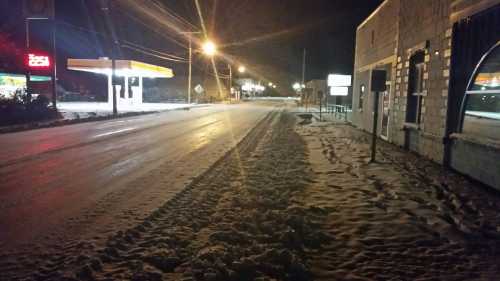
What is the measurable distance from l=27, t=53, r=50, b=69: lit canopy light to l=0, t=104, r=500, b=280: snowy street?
22624 millimetres

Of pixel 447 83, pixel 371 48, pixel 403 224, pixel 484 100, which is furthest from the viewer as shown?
pixel 371 48

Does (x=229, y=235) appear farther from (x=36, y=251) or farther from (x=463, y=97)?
(x=463, y=97)

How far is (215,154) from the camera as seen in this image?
40.9 ft

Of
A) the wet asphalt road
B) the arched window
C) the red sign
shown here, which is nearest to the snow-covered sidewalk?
the arched window

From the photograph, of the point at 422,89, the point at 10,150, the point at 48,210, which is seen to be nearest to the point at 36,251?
the point at 48,210

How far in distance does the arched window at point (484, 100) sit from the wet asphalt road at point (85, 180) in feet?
20.2

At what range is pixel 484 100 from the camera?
32.8 ft

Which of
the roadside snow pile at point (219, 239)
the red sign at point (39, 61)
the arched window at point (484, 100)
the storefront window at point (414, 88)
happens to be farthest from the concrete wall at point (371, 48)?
the red sign at point (39, 61)

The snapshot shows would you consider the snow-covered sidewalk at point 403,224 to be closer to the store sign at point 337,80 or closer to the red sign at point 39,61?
the store sign at point 337,80

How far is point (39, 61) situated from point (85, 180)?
26398mm

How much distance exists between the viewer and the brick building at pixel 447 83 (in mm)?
8953

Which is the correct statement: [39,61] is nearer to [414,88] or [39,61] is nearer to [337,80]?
[337,80]

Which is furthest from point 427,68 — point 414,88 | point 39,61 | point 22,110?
point 39,61

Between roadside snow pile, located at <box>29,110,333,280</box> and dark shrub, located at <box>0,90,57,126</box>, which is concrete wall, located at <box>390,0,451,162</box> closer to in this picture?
roadside snow pile, located at <box>29,110,333,280</box>
